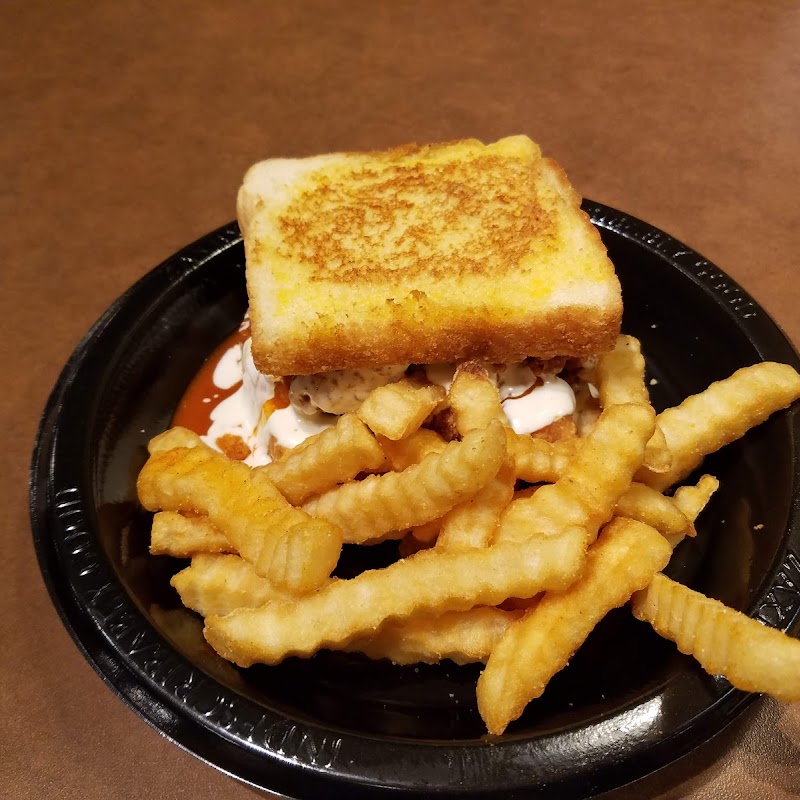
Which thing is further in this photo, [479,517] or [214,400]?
[214,400]

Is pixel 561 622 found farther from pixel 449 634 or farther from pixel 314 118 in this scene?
pixel 314 118

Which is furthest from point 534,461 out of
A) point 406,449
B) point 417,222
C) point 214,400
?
point 214,400

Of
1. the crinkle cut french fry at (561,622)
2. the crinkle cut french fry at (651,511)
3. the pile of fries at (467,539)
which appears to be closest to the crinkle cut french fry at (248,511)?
the pile of fries at (467,539)

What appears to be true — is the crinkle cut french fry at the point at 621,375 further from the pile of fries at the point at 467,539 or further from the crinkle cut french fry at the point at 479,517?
the crinkle cut french fry at the point at 479,517

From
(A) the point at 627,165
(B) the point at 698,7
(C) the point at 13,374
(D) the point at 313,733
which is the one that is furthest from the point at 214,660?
(B) the point at 698,7

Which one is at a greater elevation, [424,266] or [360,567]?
[424,266]

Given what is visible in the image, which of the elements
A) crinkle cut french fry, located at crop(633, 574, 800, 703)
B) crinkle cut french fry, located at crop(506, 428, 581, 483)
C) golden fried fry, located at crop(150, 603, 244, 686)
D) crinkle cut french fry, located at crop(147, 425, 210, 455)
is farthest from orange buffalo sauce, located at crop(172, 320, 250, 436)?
crinkle cut french fry, located at crop(633, 574, 800, 703)
